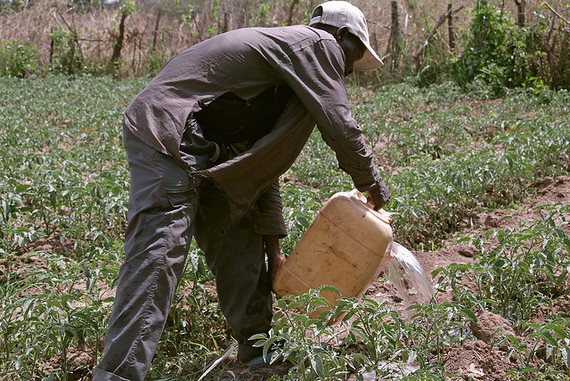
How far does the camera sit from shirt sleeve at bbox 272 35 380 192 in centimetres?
236

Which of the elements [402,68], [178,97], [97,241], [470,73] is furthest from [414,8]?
[178,97]

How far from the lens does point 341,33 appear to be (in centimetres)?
258

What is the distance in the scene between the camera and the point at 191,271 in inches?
117

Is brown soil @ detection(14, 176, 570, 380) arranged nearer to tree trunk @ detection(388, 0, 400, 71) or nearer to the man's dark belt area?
the man's dark belt area

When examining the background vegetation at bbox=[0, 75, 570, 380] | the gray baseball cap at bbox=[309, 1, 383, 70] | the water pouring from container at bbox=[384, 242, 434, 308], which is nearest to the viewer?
the background vegetation at bbox=[0, 75, 570, 380]

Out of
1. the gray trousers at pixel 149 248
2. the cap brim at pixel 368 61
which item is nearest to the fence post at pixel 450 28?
the cap brim at pixel 368 61

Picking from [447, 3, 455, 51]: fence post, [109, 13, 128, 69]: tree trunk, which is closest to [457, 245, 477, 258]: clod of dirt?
[447, 3, 455, 51]: fence post

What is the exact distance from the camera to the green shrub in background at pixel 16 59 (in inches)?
562

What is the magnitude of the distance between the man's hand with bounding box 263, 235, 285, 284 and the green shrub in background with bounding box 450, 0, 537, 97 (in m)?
6.97

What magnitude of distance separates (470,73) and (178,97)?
8.18 metres

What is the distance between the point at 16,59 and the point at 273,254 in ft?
44.2

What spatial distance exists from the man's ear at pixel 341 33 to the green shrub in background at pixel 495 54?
6.96 meters

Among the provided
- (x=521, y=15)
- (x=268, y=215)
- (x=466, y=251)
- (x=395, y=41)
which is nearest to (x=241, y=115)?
(x=268, y=215)

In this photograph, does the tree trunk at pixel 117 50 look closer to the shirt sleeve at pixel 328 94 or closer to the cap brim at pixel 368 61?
the cap brim at pixel 368 61
